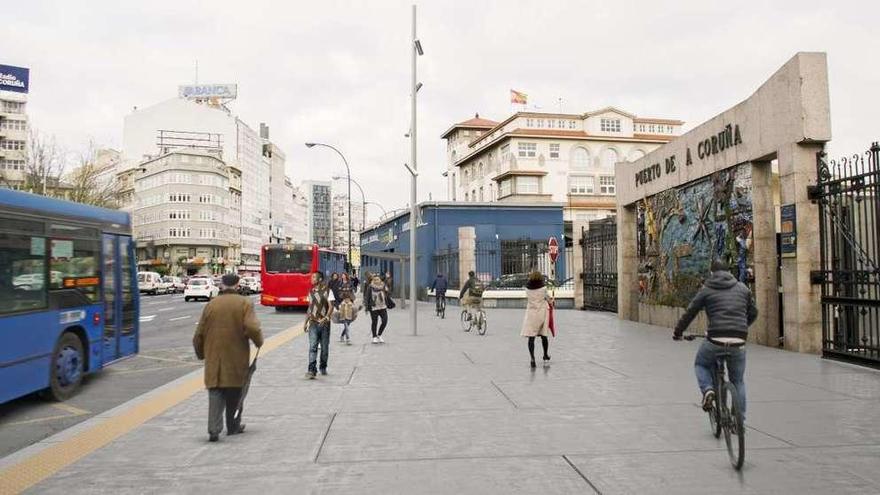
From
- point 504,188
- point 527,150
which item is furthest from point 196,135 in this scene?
point 527,150

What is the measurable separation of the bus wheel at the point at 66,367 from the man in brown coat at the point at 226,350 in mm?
3226

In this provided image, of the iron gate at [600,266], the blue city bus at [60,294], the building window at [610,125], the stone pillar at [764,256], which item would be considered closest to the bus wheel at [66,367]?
the blue city bus at [60,294]

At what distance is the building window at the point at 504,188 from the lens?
219 feet

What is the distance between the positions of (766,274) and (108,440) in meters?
11.5

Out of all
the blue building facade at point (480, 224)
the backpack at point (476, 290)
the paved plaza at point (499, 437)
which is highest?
the blue building facade at point (480, 224)

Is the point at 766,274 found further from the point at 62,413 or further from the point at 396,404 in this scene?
the point at 62,413

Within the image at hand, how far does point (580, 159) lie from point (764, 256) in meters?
55.8

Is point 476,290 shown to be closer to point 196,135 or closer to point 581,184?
point 581,184

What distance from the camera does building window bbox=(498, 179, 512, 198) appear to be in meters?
66.8

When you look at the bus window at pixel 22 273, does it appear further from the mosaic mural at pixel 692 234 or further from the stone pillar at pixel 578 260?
the stone pillar at pixel 578 260

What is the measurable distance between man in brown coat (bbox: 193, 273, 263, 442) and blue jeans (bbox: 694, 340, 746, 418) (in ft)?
13.2

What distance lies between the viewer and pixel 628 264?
20828mm

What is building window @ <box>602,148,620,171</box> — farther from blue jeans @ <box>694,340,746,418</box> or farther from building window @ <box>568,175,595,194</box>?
blue jeans @ <box>694,340,746,418</box>

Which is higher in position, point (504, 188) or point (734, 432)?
point (504, 188)
